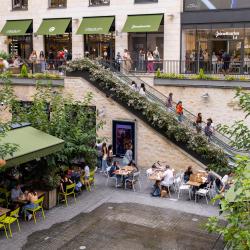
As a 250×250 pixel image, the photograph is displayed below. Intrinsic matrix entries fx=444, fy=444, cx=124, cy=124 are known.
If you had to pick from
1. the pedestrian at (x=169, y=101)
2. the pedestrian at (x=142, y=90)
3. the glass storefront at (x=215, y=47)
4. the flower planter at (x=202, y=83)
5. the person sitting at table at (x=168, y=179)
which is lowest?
the person sitting at table at (x=168, y=179)

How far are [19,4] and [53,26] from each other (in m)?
3.98

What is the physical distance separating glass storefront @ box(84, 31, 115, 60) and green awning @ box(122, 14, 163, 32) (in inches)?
102

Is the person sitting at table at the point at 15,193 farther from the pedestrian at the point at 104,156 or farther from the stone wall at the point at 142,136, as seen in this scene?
the stone wall at the point at 142,136

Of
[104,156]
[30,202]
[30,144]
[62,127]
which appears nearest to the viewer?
[30,202]

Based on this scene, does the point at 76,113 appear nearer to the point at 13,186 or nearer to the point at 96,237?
the point at 13,186

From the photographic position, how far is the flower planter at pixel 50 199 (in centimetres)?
1609

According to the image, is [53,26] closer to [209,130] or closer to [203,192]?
[209,130]

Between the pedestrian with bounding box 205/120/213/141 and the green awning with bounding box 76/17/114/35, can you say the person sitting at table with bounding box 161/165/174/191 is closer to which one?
the pedestrian with bounding box 205/120/213/141

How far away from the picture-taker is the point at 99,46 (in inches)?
1236

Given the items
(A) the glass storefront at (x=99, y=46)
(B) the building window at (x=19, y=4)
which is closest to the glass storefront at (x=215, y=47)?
(A) the glass storefront at (x=99, y=46)

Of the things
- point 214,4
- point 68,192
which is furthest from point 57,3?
point 68,192

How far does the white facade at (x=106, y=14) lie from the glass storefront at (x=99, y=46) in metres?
0.47

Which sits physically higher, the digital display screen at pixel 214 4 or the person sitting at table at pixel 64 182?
the digital display screen at pixel 214 4

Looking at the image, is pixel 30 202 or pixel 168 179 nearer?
pixel 30 202
